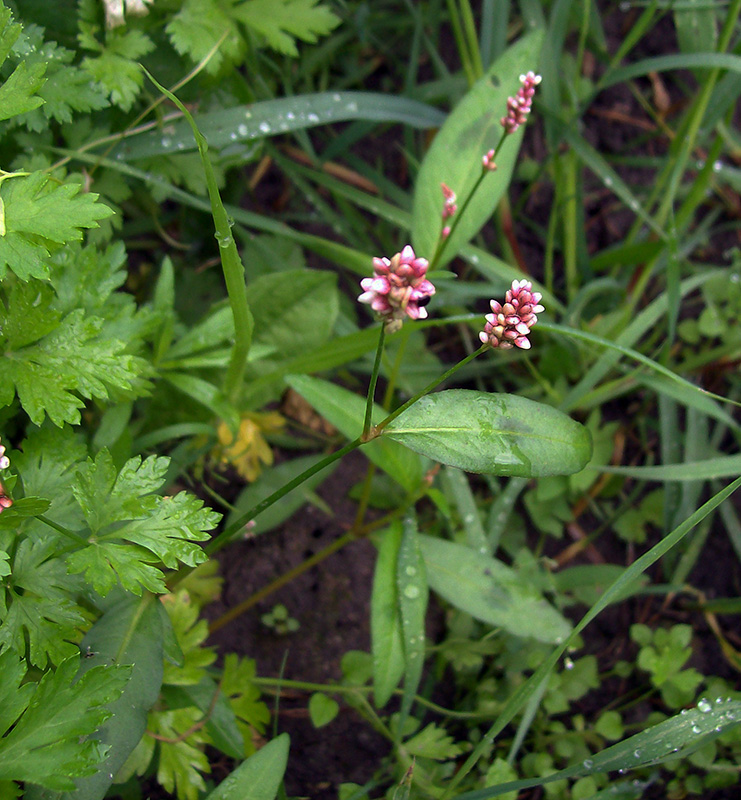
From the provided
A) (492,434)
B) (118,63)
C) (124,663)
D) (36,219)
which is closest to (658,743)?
(492,434)

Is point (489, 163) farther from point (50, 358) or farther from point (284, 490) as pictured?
point (50, 358)

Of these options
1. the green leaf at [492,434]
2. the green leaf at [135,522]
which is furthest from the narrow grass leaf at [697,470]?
the green leaf at [135,522]

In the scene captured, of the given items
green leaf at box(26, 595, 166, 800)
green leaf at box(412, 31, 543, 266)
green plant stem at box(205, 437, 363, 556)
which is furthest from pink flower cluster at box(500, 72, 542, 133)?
green leaf at box(26, 595, 166, 800)

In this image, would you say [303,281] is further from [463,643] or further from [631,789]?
[631,789]

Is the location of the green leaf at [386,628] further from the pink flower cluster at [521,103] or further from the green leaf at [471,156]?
the pink flower cluster at [521,103]

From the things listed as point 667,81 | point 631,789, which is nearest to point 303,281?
point 631,789
